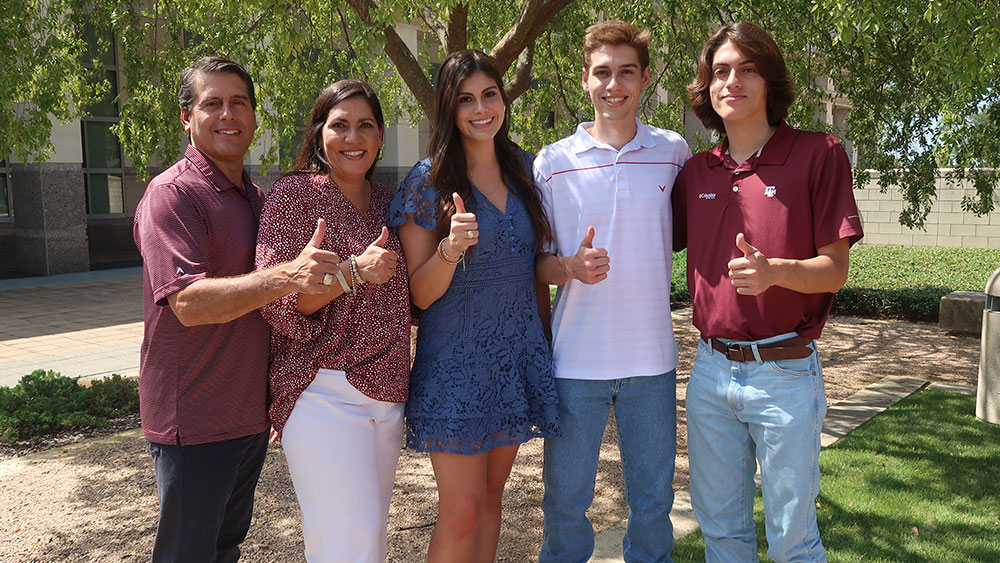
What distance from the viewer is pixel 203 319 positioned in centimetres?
239

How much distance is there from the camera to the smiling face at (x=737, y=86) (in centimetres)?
273

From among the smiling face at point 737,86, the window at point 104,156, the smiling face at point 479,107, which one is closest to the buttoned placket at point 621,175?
the smiling face at point 737,86

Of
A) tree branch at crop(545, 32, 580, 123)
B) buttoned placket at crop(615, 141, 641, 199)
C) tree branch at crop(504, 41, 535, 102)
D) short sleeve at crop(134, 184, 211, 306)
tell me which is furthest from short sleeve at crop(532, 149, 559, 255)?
tree branch at crop(545, 32, 580, 123)

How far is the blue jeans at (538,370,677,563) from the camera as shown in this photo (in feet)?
9.73

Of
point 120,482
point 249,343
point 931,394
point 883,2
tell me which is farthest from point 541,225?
point 931,394

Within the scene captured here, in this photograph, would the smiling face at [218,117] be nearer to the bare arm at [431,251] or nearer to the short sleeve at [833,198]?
the bare arm at [431,251]

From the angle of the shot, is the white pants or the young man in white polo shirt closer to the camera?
the white pants

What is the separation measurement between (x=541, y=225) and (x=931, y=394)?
5.43 meters

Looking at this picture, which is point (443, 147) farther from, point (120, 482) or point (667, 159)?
point (120, 482)

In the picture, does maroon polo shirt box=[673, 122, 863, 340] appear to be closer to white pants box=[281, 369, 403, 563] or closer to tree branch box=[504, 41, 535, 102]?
white pants box=[281, 369, 403, 563]

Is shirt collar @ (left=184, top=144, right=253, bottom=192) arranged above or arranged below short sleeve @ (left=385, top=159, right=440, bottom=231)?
above

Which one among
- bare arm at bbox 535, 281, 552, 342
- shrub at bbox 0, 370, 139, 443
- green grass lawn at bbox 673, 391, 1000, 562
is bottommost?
green grass lawn at bbox 673, 391, 1000, 562

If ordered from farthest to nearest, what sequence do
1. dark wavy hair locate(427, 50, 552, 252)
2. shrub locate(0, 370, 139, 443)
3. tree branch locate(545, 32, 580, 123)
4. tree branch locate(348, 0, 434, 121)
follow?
tree branch locate(545, 32, 580, 123)
tree branch locate(348, 0, 434, 121)
shrub locate(0, 370, 139, 443)
dark wavy hair locate(427, 50, 552, 252)

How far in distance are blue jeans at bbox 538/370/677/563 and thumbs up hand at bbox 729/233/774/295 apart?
0.64 metres
